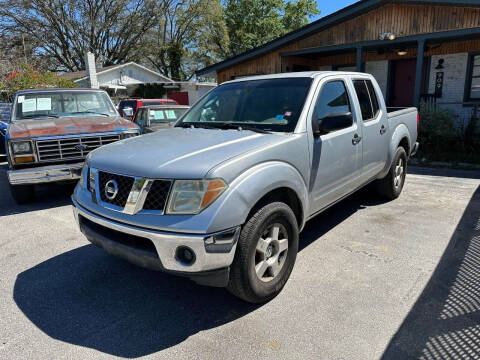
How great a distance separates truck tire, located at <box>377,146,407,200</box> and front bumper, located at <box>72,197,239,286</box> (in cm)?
366

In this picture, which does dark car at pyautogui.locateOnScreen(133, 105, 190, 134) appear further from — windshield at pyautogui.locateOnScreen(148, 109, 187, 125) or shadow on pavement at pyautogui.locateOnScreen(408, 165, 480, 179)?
shadow on pavement at pyautogui.locateOnScreen(408, 165, 480, 179)

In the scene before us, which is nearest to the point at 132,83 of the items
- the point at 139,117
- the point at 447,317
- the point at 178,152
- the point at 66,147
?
the point at 139,117

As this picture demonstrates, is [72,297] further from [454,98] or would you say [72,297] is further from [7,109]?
[454,98]

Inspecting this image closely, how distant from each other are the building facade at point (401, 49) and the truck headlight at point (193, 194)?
950 centimetres

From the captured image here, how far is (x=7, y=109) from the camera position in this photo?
37.1 feet

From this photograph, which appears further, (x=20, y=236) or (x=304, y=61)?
(x=304, y=61)

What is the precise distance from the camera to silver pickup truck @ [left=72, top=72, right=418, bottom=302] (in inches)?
92.7

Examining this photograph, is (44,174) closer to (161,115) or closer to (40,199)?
(40,199)

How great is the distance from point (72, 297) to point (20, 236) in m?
1.98

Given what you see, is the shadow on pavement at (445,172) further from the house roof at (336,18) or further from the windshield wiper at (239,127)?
the windshield wiper at (239,127)

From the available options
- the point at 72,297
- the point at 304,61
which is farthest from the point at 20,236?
the point at 304,61

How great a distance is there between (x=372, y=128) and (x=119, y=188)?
322 cm

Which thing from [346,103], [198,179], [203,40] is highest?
[203,40]

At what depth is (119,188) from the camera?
2.64 meters
